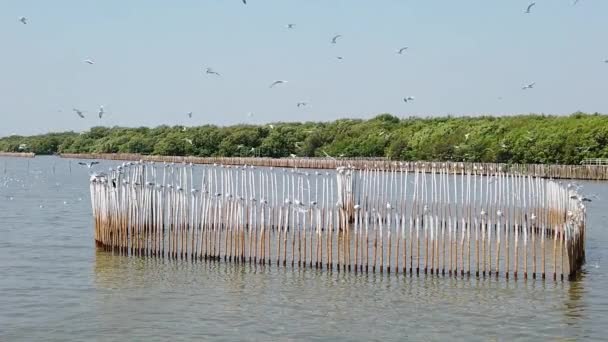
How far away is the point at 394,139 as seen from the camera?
4203 inches

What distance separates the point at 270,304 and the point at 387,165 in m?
67.6

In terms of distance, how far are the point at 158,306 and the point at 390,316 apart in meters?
4.93

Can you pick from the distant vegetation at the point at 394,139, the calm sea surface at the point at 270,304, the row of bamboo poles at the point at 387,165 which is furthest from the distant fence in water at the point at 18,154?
the calm sea surface at the point at 270,304

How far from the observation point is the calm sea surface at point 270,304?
18.3m

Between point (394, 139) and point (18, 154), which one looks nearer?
point (394, 139)

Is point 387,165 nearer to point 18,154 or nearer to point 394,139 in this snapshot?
point 394,139

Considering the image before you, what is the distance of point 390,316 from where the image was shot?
64.5 feet

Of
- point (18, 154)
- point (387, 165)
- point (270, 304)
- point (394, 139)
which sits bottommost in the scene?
point (270, 304)

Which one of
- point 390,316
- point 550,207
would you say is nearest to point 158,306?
point 390,316

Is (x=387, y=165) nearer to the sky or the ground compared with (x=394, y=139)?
nearer to the ground

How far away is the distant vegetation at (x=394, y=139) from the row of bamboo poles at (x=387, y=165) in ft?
11.5

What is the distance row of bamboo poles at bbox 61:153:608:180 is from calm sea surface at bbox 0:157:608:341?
17.6 m

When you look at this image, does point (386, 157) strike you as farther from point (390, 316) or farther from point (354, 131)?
point (390, 316)

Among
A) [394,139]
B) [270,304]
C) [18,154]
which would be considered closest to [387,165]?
[394,139]
